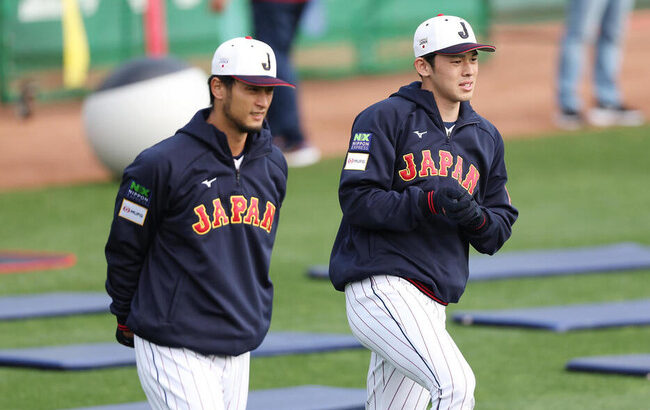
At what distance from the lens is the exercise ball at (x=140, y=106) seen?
12188 millimetres

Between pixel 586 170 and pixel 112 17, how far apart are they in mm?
7416

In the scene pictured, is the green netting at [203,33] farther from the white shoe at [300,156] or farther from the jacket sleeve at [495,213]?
the jacket sleeve at [495,213]

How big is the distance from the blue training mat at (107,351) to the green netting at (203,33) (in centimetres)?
1023

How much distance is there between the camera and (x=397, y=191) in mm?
5523

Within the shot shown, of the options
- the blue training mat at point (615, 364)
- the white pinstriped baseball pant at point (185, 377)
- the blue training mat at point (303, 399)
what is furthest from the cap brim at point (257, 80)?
the blue training mat at point (615, 364)

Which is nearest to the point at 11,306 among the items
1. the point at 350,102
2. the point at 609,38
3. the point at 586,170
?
the point at 586,170

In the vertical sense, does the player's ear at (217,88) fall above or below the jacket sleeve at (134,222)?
above

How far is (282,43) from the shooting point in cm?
1303

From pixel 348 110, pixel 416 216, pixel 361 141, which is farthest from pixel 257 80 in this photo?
pixel 348 110

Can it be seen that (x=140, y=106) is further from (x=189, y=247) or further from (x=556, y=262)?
(x=189, y=247)

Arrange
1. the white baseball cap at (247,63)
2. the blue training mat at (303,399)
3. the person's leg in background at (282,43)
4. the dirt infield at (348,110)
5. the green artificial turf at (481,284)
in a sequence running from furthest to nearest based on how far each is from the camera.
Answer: the dirt infield at (348,110) → the person's leg in background at (282,43) → the green artificial turf at (481,284) → the blue training mat at (303,399) → the white baseball cap at (247,63)

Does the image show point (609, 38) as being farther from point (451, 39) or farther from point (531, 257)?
point (451, 39)

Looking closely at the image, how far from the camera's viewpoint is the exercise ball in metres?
12.2

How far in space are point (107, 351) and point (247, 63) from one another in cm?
311
